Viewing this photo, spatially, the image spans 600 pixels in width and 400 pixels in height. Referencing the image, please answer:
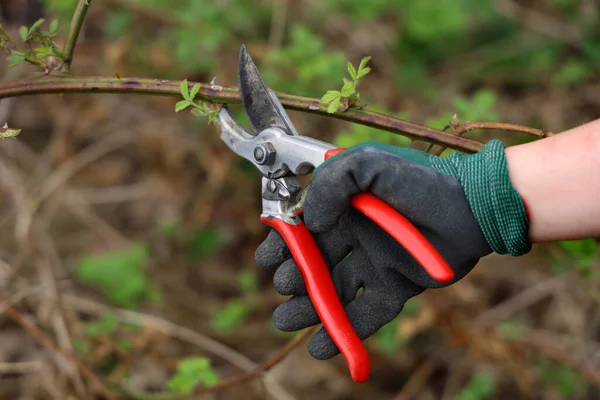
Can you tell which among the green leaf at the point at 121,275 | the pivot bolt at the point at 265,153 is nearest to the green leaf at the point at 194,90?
the pivot bolt at the point at 265,153

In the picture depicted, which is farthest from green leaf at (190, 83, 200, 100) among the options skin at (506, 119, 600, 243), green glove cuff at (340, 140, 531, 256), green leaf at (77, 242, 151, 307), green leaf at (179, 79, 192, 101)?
green leaf at (77, 242, 151, 307)

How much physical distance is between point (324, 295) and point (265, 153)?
43 cm

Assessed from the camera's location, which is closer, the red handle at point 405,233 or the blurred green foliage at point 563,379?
the red handle at point 405,233

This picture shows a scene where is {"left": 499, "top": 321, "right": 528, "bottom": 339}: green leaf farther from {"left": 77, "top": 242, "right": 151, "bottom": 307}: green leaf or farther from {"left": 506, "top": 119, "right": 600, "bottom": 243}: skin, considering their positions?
{"left": 77, "top": 242, "right": 151, "bottom": 307}: green leaf

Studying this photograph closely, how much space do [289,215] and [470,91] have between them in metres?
3.40

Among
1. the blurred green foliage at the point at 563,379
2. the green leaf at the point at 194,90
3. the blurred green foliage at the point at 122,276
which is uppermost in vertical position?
the blurred green foliage at the point at 122,276

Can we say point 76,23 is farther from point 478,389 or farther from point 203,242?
point 478,389

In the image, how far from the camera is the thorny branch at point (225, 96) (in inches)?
68.3

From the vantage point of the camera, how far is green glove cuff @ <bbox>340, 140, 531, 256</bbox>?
1528 mm

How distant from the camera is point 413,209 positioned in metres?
1.54

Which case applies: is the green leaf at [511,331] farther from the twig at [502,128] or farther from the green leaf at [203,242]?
the green leaf at [203,242]

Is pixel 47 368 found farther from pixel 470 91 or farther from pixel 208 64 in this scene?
pixel 470 91

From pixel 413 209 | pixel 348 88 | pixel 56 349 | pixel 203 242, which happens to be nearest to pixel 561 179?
pixel 413 209

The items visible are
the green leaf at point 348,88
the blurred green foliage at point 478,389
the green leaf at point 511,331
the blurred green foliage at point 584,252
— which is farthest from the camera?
the green leaf at point 511,331
